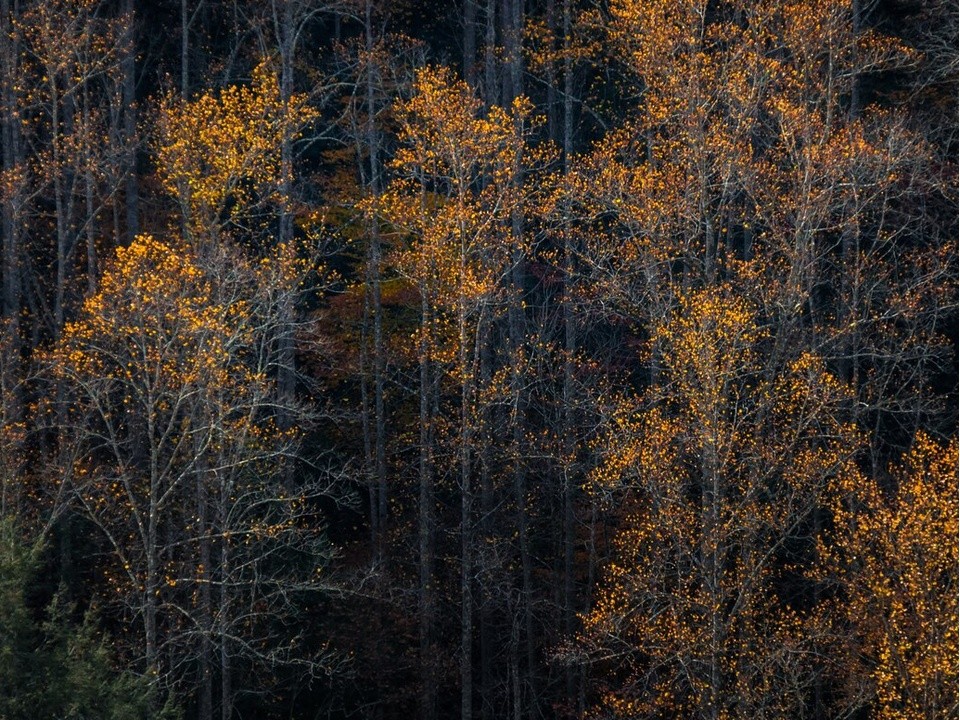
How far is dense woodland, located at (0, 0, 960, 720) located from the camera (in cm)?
1814

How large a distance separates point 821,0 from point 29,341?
603 inches

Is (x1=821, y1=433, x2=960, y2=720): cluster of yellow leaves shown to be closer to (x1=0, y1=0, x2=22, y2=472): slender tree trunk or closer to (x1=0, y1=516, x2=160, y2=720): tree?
(x1=0, y1=516, x2=160, y2=720): tree

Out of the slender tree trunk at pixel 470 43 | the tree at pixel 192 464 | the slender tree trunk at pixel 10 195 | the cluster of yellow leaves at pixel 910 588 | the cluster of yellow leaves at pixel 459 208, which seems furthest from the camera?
the slender tree trunk at pixel 470 43

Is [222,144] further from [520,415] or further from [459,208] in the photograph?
[520,415]

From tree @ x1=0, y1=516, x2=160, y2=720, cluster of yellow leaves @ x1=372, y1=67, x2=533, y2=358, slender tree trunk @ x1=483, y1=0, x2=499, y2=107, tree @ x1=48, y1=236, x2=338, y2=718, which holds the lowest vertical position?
tree @ x1=0, y1=516, x2=160, y2=720

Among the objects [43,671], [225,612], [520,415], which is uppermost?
[520,415]

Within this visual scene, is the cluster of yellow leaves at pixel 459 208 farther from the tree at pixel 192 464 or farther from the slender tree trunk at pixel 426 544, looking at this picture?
the tree at pixel 192 464

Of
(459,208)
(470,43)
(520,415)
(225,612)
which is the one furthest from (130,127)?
(225,612)

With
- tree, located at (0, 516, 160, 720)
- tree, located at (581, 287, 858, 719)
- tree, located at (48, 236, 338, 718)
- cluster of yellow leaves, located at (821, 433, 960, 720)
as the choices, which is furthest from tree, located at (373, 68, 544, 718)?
tree, located at (0, 516, 160, 720)

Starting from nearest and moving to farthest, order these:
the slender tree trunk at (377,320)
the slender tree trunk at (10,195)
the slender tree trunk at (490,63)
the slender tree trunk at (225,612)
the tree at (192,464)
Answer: the tree at (192,464), the slender tree trunk at (225,612), the slender tree trunk at (10,195), the slender tree trunk at (377,320), the slender tree trunk at (490,63)

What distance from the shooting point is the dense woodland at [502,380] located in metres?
18.1

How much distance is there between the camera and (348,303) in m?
25.2

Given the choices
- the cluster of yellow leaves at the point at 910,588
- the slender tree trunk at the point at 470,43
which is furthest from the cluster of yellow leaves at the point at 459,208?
the cluster of yellow leaves at the point at 910,588

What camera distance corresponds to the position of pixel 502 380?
21.3 meters
